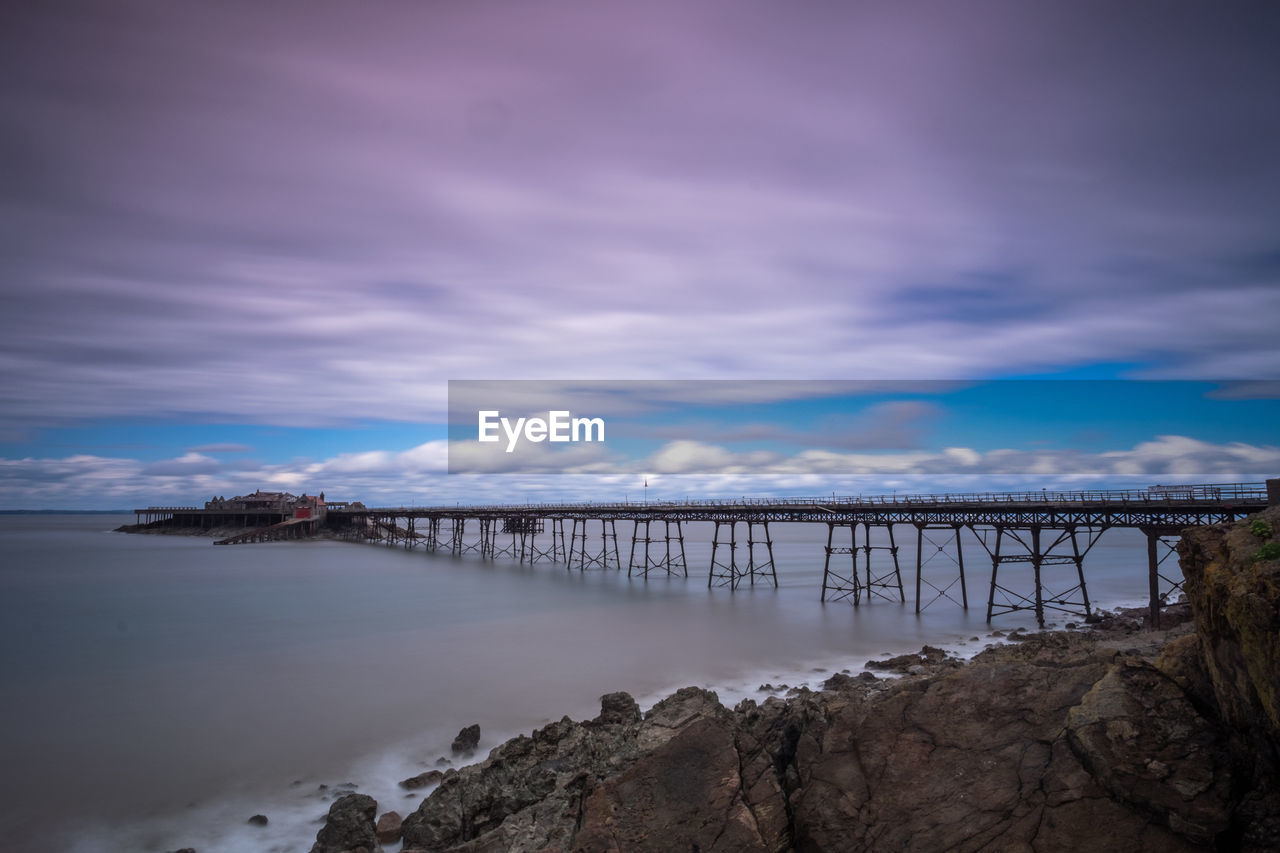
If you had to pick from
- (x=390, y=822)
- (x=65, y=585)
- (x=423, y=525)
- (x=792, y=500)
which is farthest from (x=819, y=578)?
(x=423, y=525)

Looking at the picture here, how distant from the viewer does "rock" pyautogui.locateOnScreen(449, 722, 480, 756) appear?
57.9 feet

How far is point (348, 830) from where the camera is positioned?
12289 millimetres

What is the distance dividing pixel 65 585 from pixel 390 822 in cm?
5808

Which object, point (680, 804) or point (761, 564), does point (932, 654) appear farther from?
point (761, 564)

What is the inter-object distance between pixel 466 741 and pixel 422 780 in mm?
2349

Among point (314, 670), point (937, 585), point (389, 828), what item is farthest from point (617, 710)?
point (937, 585)

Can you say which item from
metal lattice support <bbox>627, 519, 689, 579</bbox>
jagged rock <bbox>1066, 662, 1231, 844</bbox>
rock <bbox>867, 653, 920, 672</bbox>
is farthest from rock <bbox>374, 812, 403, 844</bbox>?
metal lattice support <bbox>627, 519, 689, 579</bbox>

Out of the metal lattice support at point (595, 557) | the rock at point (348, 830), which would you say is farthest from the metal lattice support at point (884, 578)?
the rock at point (348, 830)

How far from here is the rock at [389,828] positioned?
12.8 m

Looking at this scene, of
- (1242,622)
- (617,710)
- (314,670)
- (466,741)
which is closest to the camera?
(1242,622)

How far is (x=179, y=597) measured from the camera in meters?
46.7

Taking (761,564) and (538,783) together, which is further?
(761,564)

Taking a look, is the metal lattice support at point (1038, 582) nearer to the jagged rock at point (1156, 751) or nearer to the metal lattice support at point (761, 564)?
the metal lattice support at point (761, 564)

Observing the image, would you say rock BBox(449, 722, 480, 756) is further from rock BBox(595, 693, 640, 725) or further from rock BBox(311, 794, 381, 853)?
rock BBox(311, 794, 381, 853)
